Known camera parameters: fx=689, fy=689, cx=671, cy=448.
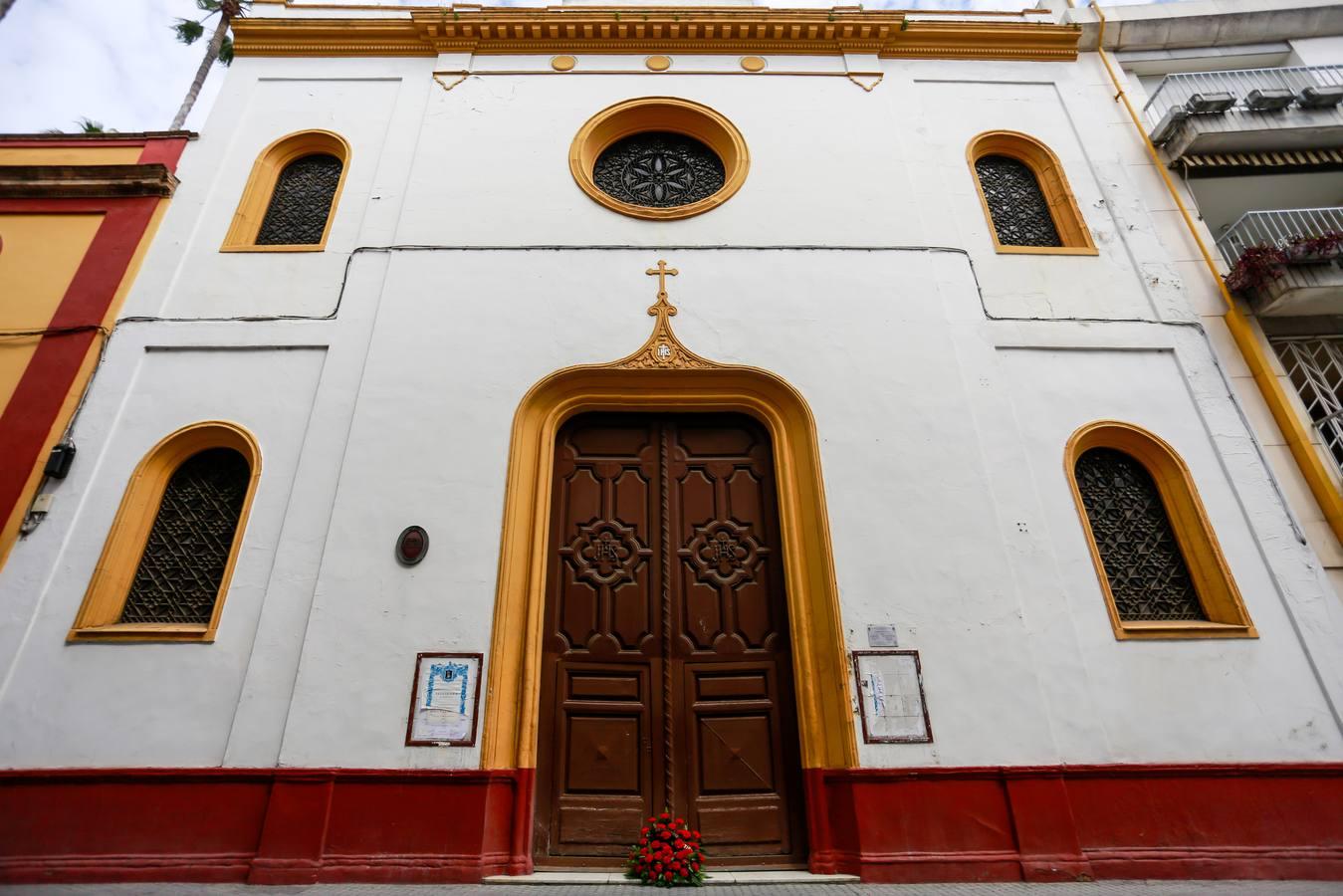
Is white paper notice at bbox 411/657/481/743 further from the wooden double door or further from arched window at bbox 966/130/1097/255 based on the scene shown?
arched window at bbox 966/130/1097/255

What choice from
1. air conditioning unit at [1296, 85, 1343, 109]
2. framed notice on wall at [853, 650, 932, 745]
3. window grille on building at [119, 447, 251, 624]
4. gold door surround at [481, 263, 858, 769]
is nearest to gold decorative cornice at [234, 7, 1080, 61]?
air conditioning unit at [1296, 85, 1343, 109]

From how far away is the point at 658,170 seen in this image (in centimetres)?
757

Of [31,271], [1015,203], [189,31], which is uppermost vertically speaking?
[189,31]

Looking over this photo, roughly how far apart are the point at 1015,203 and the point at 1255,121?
8.65ft

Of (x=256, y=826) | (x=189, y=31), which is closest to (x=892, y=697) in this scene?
(x=256, y=826)

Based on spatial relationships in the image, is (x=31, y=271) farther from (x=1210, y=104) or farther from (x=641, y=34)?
(x=1210, y=104)

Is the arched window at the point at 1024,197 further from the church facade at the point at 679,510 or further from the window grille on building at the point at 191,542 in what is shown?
the window grille on building at the point at 191,542

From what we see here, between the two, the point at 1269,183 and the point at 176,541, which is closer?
the point at 176,541

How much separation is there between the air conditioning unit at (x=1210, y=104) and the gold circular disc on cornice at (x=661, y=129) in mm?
4753

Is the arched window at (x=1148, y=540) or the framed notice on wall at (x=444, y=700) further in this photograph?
the arched window at (x=1148, y=540)

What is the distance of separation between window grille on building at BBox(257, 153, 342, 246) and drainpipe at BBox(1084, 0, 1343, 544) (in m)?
8.89

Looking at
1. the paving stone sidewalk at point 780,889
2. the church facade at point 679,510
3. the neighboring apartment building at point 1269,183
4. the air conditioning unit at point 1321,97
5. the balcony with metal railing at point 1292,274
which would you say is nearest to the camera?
the paving stone sidewalk at point 780,889

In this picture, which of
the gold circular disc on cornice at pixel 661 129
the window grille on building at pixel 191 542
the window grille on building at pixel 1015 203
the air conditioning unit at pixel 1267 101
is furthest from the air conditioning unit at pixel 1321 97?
the window grille on building at pixel 191 542

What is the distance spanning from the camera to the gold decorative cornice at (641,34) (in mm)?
7953
